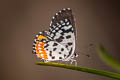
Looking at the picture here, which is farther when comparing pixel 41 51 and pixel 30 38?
pixel 30 38

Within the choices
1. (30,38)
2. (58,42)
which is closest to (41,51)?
(58,42)

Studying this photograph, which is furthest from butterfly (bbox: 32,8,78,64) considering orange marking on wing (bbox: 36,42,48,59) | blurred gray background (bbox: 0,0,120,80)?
blurred gray background (bbox: 0,0,120,80)

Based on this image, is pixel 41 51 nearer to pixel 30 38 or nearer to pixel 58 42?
pixel 58 42

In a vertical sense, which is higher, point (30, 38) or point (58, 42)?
point (30, 38)

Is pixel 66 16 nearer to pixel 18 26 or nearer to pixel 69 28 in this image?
pixel 69 28

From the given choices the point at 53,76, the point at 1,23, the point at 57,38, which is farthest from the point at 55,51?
the point at 1,23

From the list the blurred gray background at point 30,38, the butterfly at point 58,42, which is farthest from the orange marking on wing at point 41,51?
the blurred gray background at point 30,38

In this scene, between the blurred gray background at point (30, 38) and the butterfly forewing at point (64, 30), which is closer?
the butterfly forewing at point (64, 30)

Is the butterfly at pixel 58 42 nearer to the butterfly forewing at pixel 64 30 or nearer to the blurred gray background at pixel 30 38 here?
the butterfly forewing at pixel 64 30
